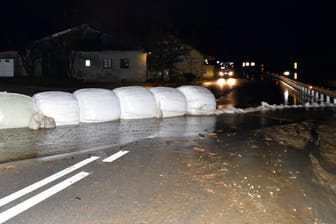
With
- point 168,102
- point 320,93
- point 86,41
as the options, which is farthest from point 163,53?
point 168,102

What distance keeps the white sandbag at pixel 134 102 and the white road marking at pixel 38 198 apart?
24.5 feet

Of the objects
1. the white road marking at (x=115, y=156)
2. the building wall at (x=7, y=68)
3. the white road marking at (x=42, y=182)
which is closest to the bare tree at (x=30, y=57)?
the building wall at (x=7, y=68)

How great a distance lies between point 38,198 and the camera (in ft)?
18.0

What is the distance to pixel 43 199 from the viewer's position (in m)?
5.46

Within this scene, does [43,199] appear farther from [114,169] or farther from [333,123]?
[333,123]

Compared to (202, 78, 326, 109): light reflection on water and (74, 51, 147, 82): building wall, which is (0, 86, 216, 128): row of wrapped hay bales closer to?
(202, 78, 326, 109): light reflection on water

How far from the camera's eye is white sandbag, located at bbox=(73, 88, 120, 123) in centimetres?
1321

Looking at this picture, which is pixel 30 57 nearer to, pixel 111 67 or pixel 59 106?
pixel 111 67

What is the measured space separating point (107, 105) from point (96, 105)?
41 centimetres

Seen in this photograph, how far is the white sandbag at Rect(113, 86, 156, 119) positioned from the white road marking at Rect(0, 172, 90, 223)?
7.48 m

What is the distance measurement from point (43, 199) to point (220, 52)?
408 feet

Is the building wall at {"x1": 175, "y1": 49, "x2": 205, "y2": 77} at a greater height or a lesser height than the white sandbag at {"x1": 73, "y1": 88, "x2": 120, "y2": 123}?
greater

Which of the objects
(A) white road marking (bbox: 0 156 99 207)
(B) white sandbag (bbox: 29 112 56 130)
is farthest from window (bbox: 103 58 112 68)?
(A) white road marking (bbox: 0 156 99 207)

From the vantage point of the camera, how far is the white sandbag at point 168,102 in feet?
49.1
